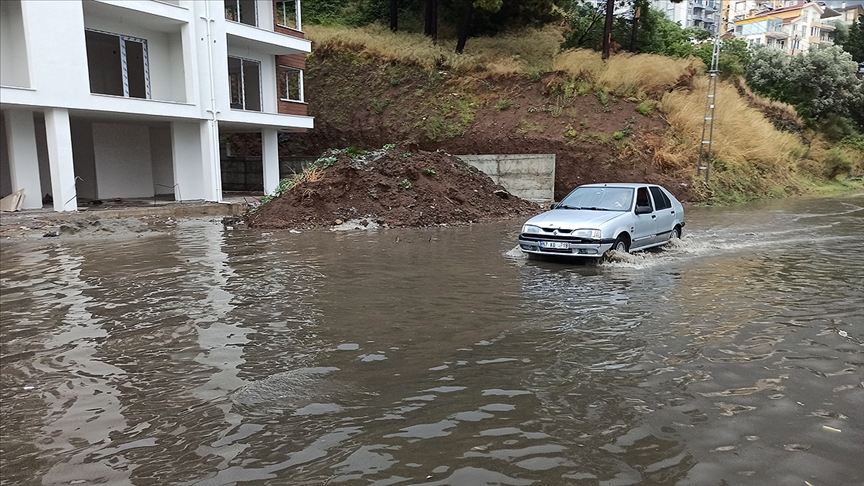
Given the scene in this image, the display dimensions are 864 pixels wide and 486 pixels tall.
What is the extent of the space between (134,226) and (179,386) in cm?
1279

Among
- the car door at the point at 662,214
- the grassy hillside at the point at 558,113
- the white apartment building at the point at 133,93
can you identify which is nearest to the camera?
the car door at the point at 662,214

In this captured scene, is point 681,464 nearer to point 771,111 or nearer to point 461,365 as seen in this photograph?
point 461,365

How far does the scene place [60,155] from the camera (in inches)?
733

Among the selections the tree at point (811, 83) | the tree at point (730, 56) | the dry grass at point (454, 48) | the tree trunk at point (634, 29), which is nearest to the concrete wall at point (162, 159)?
the dry grass at point (454, 48)

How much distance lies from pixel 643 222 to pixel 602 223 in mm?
1481

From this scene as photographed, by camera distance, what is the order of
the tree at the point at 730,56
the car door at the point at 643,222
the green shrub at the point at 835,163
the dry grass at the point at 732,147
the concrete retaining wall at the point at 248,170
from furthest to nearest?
the tree at the point at 730,56 → the green shrub at the point at 835,163 → the concrete retaining wall at the point at 248,170 → the dry grass at the point at 732,147 → the car door at the point at 643,222

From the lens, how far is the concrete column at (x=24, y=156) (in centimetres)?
1853

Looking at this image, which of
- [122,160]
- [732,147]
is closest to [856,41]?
[732,147]

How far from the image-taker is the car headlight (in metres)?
10.7

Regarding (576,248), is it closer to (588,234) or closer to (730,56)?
(588,234)

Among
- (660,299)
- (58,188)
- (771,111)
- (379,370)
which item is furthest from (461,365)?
(771,111)

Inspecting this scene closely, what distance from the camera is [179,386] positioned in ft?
17.4

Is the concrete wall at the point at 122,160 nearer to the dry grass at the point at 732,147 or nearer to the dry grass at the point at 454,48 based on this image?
the dry grass at the point at 454,48

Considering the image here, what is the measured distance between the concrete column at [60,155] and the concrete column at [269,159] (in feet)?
29.1
